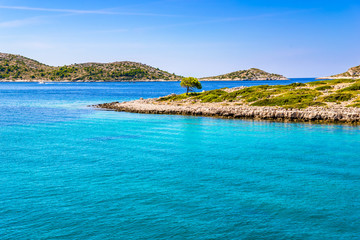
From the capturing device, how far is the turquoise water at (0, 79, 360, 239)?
1524 cm

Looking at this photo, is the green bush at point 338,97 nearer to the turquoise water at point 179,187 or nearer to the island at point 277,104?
the island at point 277,104

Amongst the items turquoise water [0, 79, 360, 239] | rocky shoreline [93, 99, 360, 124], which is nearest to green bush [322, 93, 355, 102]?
rocky shoreline [93, 99, 360, 124]

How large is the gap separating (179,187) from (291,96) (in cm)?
5427

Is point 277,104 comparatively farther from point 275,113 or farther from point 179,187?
point 179,187

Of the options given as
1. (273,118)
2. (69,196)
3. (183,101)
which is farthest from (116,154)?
(183,101)

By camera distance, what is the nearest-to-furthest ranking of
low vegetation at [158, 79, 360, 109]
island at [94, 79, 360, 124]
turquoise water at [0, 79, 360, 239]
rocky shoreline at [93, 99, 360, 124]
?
turquoise water at [0, 79, 360, 239] → rocky shoreline at [93, 99, 360, 124] → island at [94, 79, 360, 124] → low vegetation at [158, 79, 360, 109]

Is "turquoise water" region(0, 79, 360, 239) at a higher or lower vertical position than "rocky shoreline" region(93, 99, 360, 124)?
lower

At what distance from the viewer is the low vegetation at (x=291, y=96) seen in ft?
204

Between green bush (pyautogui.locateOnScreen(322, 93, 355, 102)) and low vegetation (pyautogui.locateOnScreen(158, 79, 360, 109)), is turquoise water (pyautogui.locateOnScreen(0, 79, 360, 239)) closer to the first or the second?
low vegetation (pyautogui.locateOnScreen(158, 79, 360, 109))

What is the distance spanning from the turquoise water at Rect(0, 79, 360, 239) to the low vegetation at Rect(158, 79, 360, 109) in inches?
1022

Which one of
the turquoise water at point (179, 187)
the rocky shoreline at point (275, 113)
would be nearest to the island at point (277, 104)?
the rocky shoreline at point (275, 113)

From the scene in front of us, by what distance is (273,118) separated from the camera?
182 feet

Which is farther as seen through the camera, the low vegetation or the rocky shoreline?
the low vegetation

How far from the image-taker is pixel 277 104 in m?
64.3
